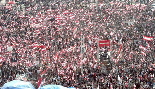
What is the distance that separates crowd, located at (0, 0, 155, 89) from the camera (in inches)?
1046

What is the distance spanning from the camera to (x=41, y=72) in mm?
29062

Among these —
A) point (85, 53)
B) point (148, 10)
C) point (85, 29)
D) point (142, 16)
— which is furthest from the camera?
point (148, 10)

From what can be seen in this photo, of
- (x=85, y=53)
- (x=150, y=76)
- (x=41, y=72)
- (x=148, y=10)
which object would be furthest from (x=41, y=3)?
(x=150, y=76)

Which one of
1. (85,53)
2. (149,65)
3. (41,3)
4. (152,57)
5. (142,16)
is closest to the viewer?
(149,65)

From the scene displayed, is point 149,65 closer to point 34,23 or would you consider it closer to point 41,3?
point 34,23

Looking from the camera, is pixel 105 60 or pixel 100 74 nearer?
pixel 100 74

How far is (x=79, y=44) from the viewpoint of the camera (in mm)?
38219

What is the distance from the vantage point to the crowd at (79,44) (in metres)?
26.6

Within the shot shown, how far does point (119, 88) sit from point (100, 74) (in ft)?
11.9

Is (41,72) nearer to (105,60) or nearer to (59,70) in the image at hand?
(59,70)

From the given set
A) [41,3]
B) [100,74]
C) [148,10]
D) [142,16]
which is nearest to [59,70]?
[100,74]

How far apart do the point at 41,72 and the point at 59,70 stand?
1834 millimetres

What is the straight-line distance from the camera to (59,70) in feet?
95.3

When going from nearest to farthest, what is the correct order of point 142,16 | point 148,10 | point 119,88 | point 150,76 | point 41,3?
1. point 119,88
2. point 150,76
3. point 142,16
4. point 148,10
5. point 41,3
